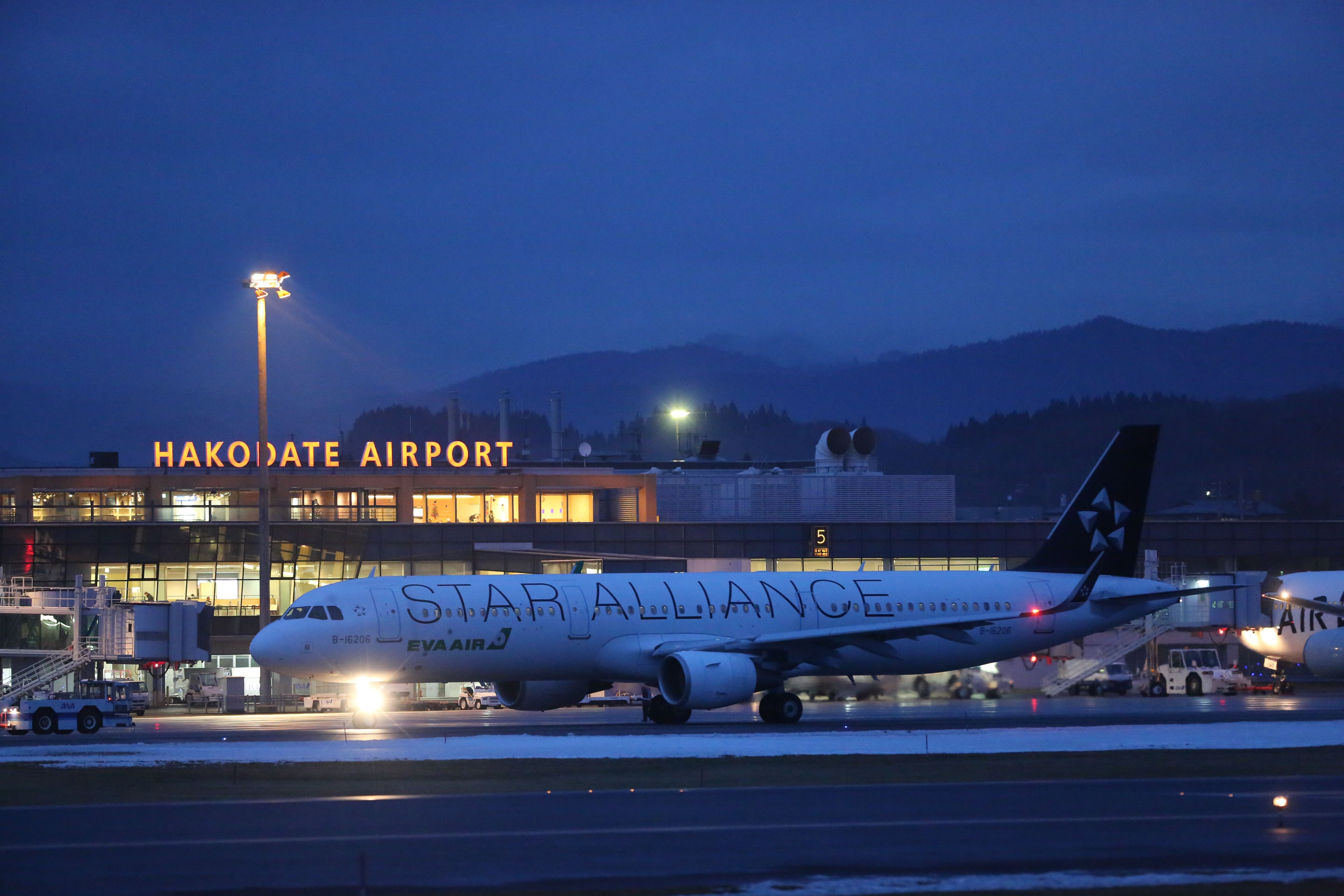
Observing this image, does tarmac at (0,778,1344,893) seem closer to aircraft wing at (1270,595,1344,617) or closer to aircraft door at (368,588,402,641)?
aircraft door at (368,588,402,641)

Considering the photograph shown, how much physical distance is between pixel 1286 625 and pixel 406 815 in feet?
152

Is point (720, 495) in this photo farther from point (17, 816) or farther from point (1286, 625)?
point (17, 816)

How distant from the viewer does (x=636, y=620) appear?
42.9 m

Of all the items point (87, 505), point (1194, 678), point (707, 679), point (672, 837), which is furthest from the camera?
point (87, 505)

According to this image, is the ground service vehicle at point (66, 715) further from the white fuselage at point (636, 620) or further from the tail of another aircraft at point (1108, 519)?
the tail of another aircraft at point (1108, 519)

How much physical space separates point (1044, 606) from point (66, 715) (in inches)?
1108

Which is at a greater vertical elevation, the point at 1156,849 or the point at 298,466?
the point at 298,466

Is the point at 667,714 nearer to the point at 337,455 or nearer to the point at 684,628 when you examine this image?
the point at 684,628

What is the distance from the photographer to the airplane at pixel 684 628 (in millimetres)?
40531

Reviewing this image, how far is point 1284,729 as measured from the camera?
120 feet

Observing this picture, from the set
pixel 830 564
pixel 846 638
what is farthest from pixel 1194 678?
pixel 846 638

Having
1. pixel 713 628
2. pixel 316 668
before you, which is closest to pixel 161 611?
pixel 316 668

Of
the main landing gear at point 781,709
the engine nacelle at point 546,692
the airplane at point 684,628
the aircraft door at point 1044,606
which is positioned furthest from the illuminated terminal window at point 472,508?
the main landing gear at point 781,709

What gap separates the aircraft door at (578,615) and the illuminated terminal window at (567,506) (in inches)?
2429
